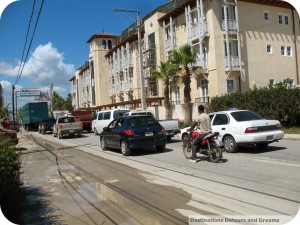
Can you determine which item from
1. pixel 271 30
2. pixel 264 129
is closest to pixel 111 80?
pixel 271 30

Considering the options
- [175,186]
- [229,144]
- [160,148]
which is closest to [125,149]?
[160,148]

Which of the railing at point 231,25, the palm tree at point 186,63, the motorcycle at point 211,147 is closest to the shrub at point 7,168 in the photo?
the motorcycle at point 211,147

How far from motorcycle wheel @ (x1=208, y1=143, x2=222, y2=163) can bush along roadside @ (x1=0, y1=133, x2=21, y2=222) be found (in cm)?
592

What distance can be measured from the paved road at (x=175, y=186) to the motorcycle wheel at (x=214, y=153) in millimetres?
212

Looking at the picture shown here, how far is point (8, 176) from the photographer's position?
6863 mm

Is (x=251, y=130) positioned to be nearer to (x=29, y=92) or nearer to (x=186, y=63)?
(x=186, y=63)

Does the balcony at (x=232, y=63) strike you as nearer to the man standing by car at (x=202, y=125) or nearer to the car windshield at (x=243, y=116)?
the car windshield at (x=243, y=116)

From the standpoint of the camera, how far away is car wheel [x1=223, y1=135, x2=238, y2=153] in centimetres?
1285

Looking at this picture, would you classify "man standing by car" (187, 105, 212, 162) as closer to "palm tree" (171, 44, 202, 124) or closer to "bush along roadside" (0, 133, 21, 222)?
"bush along roadside" (0, 133, 21, 222)

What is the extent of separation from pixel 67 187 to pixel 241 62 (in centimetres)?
2484

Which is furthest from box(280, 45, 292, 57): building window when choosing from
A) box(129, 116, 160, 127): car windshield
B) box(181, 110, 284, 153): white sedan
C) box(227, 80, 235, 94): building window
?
box(129, 116, 160, 127): car windshield

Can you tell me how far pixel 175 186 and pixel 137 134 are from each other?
614cm

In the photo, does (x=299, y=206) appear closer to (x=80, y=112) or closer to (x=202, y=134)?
(x=202, y=134)

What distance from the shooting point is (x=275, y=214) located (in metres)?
5.58
